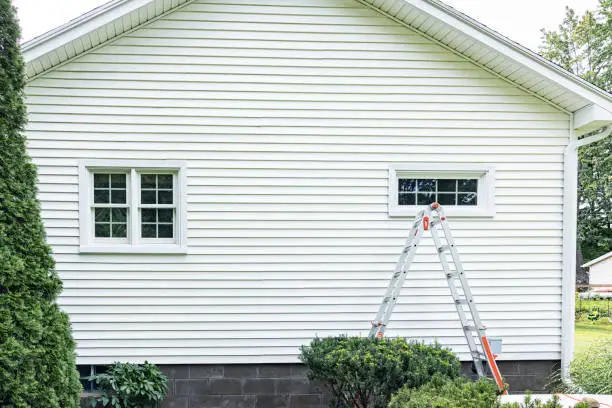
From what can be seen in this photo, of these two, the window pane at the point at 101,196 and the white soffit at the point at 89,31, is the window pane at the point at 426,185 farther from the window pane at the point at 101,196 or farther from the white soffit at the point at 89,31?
the window pane at the point at 101,196

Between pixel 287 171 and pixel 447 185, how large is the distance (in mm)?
1952

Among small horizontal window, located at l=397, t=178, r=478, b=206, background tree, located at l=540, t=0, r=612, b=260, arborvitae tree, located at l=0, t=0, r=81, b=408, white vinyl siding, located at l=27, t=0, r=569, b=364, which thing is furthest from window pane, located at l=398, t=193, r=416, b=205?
background tree, located at l=540, t=0, r=612, b=260

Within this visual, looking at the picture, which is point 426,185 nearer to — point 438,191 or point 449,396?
point 438,191

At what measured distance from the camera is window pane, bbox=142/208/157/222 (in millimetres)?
5316

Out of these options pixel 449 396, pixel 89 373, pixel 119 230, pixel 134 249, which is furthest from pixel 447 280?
pixel 89 373

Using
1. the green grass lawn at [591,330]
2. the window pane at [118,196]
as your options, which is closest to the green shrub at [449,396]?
the window pane at [118,196]

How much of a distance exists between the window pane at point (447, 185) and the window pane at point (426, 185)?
8 cm

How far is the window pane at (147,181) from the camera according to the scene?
5.30 meters

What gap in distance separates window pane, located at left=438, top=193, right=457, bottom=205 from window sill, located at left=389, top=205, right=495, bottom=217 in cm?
13

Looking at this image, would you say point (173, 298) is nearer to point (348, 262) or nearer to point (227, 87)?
point (348, 262)

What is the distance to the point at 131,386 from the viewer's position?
491cm

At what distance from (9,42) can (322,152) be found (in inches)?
123

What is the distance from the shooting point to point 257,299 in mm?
5336

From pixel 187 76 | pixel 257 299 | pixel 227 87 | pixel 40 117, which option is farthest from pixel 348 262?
pixel 40 117
